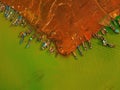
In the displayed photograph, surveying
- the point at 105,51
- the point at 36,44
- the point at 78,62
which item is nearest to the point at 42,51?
the point at 36,44

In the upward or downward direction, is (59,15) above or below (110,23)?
above

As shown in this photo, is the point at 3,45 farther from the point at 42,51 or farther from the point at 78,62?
the point at 78,62

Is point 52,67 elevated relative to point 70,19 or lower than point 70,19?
lower
